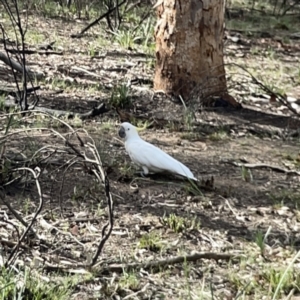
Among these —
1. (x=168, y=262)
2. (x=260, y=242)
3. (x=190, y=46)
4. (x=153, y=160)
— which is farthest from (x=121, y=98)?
(x=168, y=262)

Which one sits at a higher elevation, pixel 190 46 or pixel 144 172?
pixel 190 46

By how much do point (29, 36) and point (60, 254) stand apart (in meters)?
6.13

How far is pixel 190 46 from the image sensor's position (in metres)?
7.13

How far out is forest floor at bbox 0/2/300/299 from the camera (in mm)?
3654

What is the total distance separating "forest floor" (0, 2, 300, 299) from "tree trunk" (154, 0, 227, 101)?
0.68 feet

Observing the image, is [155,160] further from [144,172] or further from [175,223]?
[175,223]

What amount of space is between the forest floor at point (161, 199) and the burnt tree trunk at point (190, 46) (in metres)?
0.21

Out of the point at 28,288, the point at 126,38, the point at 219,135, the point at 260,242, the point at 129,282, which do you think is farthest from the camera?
the point at 126,38

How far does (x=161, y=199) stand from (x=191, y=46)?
105 inches

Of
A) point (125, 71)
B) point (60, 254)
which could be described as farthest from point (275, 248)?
point (125, 71)

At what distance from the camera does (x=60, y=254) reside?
390cm

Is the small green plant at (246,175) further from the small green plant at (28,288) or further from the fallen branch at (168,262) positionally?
the small green plant at (28,288)

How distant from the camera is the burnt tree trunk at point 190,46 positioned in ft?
23.2

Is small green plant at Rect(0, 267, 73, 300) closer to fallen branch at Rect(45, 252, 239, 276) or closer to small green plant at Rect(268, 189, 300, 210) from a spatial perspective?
fallen branch at Rect(45, 252, 239, 276)
